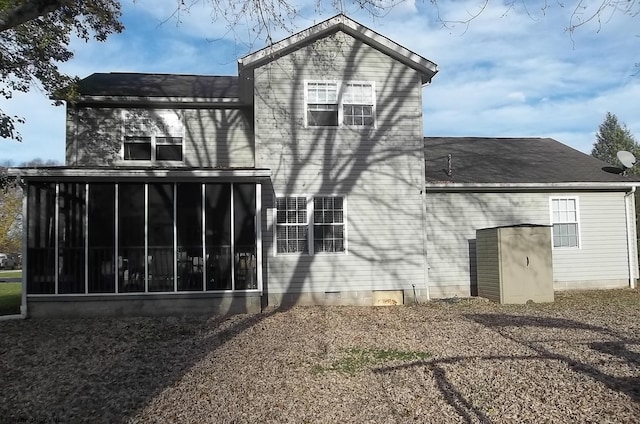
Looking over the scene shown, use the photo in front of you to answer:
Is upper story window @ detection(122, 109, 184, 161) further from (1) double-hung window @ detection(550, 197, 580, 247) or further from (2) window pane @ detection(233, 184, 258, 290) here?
(1) double-hung window @ detection(550, 197, 580, 247)

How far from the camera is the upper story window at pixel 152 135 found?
549 inches

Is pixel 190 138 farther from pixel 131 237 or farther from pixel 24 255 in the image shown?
pixel 24 255

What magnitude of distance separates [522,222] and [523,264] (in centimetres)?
250

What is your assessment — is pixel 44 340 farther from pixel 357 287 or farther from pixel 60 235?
pixel 357 287

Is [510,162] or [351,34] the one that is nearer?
[351,34]

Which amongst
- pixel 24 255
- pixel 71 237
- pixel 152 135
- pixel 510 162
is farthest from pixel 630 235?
pixel 24 255

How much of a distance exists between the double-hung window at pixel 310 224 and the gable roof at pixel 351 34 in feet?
11.1

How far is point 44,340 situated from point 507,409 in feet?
24.5

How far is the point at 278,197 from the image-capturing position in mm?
12742

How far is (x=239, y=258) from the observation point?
1178 cm

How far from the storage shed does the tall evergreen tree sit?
45253 mm

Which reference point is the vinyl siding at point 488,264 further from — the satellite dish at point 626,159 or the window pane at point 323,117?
the satellite dish at point 626,159

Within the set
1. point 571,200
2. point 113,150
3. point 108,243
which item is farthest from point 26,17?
point 571,200

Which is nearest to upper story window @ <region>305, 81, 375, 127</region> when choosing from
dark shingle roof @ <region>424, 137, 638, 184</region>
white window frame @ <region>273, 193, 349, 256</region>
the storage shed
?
white window frame @ <region>273, 193, 349, 256</region>
